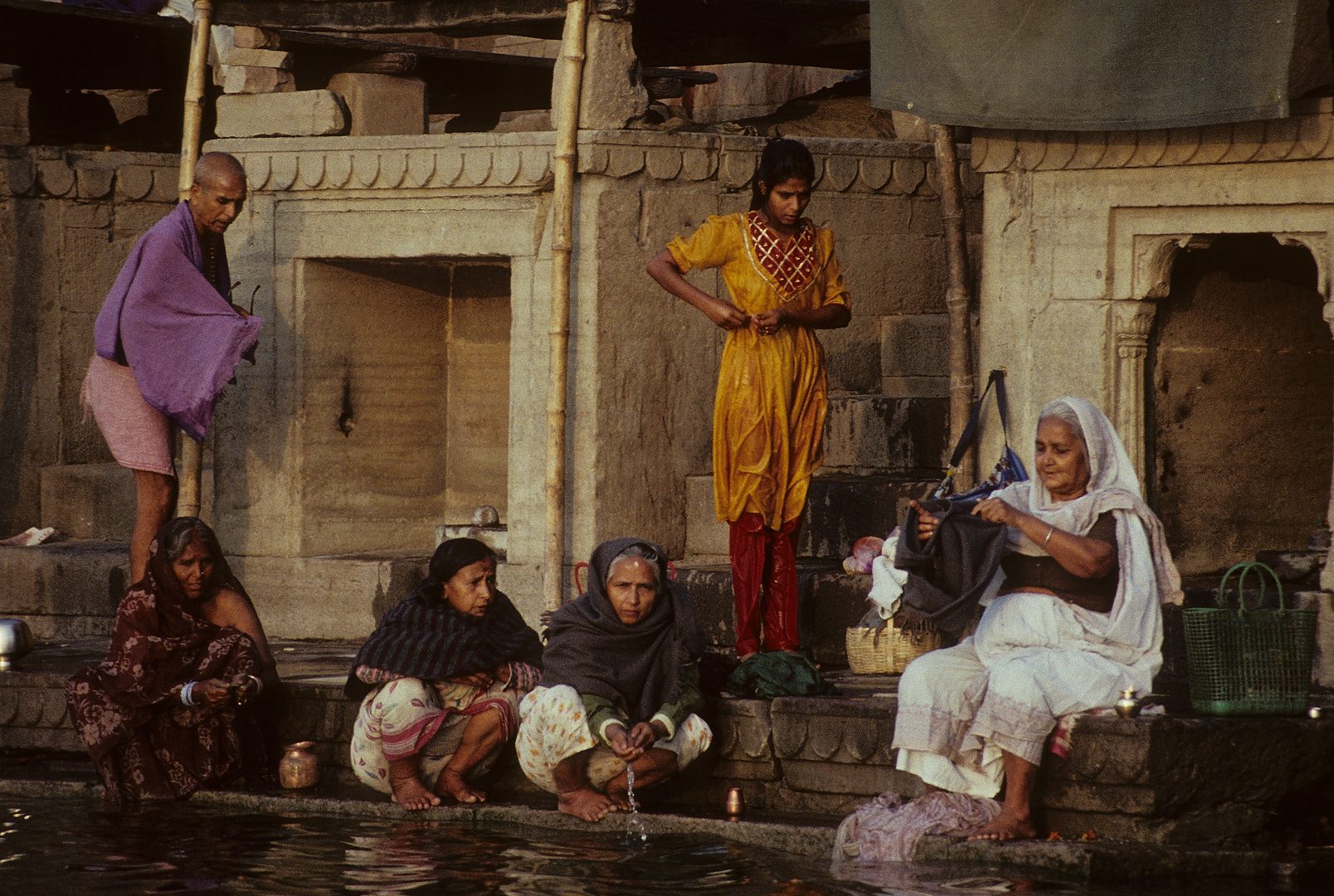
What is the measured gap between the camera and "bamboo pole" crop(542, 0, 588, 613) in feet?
26.8

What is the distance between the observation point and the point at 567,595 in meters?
8.39

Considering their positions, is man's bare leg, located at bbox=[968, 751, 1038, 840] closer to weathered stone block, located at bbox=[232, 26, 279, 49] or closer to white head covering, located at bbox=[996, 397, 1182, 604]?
white head covering, located at bbox=[996, 397, 1182, 604]

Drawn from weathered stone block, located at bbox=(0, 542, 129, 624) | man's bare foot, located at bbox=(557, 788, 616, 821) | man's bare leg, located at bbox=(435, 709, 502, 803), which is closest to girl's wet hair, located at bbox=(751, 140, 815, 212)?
man's bare leg, located at bbox=(435, 709, 502, 803)

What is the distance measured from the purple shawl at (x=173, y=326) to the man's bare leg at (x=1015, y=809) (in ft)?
12.5

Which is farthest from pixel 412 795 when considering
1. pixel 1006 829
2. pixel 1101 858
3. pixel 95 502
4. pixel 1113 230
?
pixel 95 502

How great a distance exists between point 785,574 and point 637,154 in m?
2.20

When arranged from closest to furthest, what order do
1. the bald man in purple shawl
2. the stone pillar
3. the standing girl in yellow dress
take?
the standing girl in yellow dress
the stone pillar
the bald man in purple shawl

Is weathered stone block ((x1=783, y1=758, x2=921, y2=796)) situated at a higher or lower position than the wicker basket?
lower

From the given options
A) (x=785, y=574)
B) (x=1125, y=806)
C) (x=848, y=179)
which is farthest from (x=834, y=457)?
(x=1125, y=806)

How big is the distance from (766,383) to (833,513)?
1.45 meters

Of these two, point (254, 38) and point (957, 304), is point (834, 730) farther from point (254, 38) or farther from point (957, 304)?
point (254, 38)

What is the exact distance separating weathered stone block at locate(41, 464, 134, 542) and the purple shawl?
2.26 metres

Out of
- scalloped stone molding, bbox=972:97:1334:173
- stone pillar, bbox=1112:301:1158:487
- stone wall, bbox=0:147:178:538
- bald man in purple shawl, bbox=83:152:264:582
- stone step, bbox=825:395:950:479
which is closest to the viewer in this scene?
scalloped stone molding, bbox=972:97:1334:173

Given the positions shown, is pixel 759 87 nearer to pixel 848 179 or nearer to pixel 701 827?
pixel 848 179
